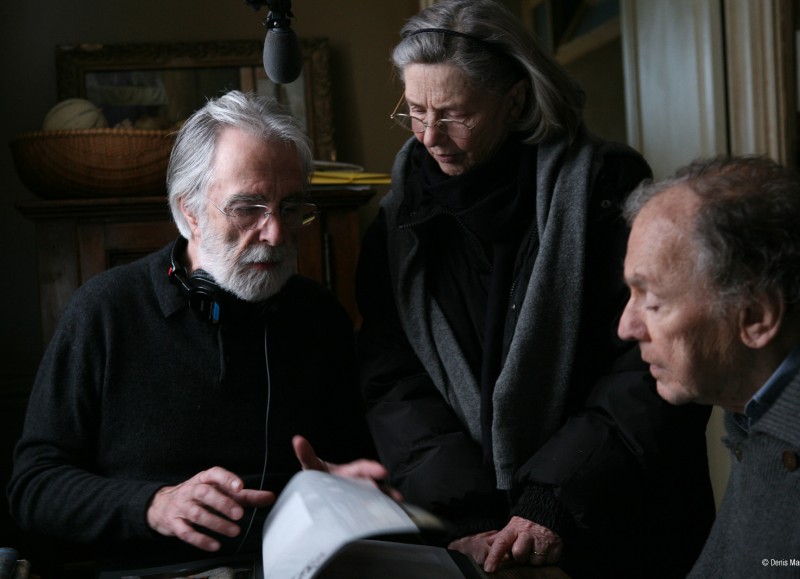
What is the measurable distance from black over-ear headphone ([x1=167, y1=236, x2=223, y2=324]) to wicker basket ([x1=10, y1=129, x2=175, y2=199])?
2.50ft

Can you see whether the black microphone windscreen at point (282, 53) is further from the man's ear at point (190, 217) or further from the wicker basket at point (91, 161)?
the wicker basket at point (91, 161)

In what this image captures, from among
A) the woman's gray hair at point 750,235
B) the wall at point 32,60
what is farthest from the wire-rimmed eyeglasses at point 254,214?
the wall at point 32,60

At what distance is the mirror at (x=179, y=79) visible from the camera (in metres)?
3.04

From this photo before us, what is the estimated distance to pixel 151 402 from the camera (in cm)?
172

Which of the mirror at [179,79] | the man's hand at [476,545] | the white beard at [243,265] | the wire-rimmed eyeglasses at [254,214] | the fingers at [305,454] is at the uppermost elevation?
the mirror at [179,79]

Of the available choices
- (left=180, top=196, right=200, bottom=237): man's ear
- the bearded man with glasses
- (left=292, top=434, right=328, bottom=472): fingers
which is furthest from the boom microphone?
(left=292, top=434, right=328, bottom=472): fingers

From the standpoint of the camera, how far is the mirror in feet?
9.99

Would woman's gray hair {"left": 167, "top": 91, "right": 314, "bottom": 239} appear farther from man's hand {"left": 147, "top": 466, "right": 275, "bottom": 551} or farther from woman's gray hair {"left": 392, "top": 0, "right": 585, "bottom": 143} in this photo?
man's hand {"left": 147, "top": 466, "right": 275, "bottom": 551}

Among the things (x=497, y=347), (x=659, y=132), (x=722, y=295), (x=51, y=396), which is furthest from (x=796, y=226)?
(x=659, y=132)

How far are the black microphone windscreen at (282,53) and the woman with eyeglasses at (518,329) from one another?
1.11 feet

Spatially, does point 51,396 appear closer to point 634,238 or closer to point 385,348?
point 385,348

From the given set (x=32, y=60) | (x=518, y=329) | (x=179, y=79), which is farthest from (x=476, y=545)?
(x=32, y=60)

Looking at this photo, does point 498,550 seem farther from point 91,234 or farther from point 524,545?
point 91,234

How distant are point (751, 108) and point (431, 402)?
1608mm
